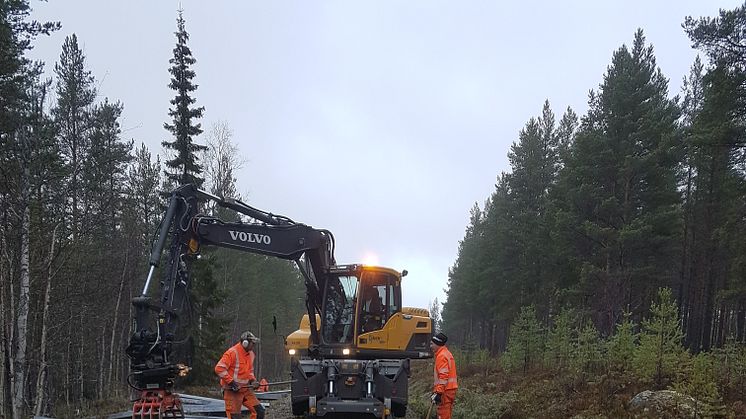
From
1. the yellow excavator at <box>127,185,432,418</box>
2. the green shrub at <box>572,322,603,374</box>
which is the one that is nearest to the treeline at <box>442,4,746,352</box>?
the green shrub at <box>572,322,603,374</box>

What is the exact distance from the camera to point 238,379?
940 cm

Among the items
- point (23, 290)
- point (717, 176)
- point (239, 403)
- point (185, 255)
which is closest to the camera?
point (239, 403)

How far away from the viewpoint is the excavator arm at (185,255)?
8.45 meters

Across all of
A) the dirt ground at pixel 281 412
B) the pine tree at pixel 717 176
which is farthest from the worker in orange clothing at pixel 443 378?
the pine tree at pixel 717 176

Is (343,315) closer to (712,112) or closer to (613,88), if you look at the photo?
(712,112)

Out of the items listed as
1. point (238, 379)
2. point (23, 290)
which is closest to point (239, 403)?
point (238, 379)

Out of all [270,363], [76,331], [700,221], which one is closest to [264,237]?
[76,331]

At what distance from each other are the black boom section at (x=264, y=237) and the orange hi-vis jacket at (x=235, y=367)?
2009 millimetres

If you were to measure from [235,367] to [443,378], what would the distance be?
3424mm

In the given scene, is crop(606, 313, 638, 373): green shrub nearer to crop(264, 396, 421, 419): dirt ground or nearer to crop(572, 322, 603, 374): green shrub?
crop(572, 322, 603, 374): green shrub

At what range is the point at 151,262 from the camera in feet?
29.2

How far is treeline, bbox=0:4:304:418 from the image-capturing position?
12562 mm

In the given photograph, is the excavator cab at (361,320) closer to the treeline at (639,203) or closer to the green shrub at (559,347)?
the green shrub at (559,347)

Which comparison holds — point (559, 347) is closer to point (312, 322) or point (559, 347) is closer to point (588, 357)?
point (588, 357)
